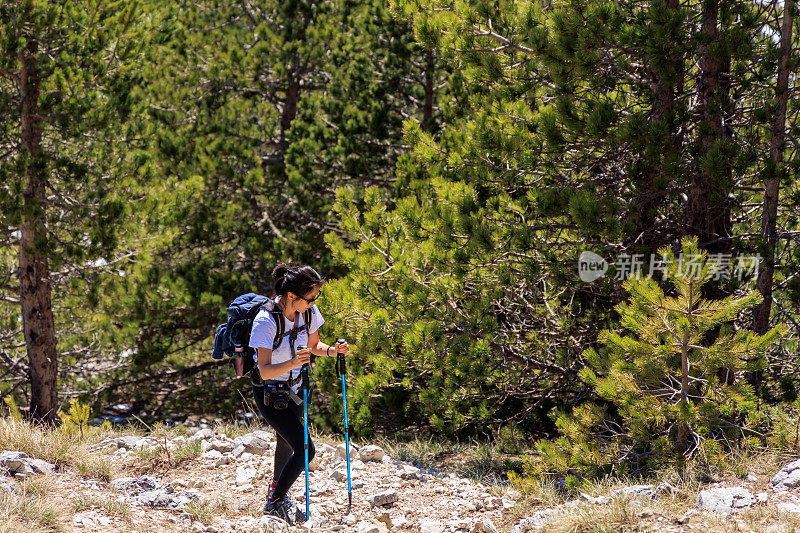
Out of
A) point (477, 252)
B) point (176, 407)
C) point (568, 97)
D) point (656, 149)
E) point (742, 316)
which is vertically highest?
point (568, 97)

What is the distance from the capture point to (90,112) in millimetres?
8734

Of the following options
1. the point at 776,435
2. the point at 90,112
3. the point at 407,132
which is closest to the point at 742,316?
the point at 776,435

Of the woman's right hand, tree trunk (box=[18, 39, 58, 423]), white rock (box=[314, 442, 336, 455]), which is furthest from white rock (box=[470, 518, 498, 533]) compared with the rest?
tree trunk (box=[18, 39, 58, 423])

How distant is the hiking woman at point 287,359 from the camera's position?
14.8 feet

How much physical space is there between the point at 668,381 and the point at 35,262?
8.01 m

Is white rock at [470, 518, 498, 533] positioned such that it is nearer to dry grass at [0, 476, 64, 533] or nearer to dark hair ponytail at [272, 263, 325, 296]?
dark hair ponytail at [272, 263, 325, 296]

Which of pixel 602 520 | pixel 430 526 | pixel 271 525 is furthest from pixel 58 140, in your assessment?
pixel 602 520

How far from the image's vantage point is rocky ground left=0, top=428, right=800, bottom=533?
171 inches

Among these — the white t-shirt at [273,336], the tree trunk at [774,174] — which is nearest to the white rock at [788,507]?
the tree trunk at [774,174]

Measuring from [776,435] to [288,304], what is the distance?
4.17 m

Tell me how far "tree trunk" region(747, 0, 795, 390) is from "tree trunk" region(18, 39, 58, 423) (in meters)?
7.98

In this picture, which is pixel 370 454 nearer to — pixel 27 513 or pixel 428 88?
pixel 27 513

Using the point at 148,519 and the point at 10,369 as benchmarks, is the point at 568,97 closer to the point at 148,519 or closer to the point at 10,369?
the point at 148,519

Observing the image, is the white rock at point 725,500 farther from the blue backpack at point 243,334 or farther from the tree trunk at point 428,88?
the tree trunk at point 428,88
